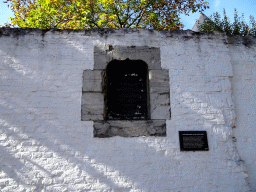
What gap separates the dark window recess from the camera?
11.1ft

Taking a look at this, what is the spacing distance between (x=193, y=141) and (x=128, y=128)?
3.16 feet

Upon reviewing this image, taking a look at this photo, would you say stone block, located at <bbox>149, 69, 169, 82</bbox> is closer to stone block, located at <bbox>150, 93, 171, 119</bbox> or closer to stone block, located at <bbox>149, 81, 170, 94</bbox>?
stone block, located at <bbox>149, 81, 170, 94</bbox>

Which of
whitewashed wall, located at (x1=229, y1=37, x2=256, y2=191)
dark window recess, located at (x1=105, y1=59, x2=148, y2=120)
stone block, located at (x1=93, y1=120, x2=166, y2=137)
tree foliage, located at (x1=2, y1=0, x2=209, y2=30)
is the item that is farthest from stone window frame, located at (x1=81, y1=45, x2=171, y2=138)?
tree foliage, located at (x1=2, y1=0, x2=209, y2=30)

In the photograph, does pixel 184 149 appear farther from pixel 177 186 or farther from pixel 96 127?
pixel 96 127

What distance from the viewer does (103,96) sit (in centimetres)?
322

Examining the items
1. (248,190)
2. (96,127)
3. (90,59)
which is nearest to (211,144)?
(248,190)

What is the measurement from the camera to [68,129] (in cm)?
308

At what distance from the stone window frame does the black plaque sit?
11.5 inches

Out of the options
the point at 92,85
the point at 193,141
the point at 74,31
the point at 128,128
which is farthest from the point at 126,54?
the point at 193,141

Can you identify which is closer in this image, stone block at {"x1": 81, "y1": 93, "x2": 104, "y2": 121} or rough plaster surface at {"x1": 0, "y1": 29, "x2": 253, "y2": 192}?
rough plaster surface at {"x1": 0, "y1": 29, "x2": 253, "y2": 192}

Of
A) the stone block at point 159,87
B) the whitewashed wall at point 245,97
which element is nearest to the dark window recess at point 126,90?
the stone block at point 159,87

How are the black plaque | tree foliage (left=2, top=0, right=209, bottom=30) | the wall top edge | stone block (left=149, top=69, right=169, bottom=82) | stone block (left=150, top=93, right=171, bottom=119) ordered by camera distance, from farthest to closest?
tree foliage (left=2, top=0, right=209, bottom=30) → the wall top edge → stone block (left=149, top=69, right=169, bottom=82) → stone block (left=150, top=93, right=171, bottom=119) → the black plaque

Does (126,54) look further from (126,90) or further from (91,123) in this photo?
(91,123)

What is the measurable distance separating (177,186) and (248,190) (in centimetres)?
101
